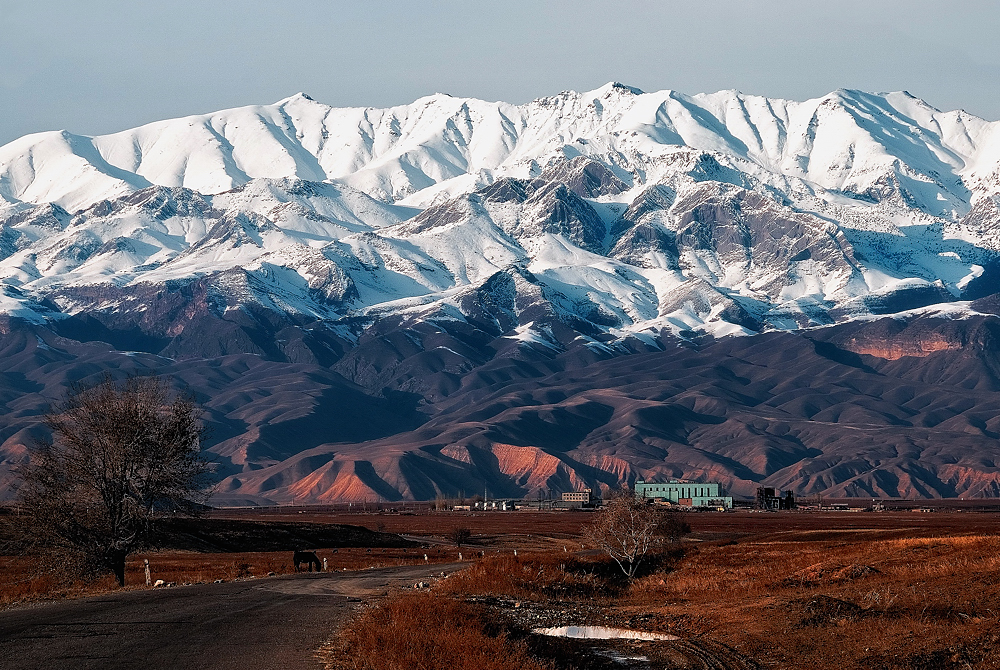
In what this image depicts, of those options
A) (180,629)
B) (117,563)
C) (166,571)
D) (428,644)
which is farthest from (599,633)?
(166,571)

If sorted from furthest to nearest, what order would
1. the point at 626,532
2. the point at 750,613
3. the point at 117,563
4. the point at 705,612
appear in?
the point at 626,532 → the point at 117,563 → the point at 705,612 → the point at 750,613

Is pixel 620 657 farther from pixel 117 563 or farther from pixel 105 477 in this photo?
pixel 105 477

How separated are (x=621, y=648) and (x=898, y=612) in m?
7.75

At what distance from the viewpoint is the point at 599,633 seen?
36844 millimetres

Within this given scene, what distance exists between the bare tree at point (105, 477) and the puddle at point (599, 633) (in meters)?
20.8

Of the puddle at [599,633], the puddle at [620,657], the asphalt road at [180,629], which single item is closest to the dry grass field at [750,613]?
the puddle at [620,657]

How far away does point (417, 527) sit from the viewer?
178375 millimetres

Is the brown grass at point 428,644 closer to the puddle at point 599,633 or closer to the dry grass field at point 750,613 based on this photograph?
the dry grass field at point 750,613

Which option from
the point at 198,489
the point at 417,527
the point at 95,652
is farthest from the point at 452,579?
the point at 417,527

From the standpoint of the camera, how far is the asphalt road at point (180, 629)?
28.5m

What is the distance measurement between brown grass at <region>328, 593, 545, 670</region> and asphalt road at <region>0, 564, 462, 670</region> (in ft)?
3.76

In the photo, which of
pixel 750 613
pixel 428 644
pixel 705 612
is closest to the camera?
pixel 428 644

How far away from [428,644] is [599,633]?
857cm

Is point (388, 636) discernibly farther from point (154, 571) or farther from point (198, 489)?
point (154, 571)
